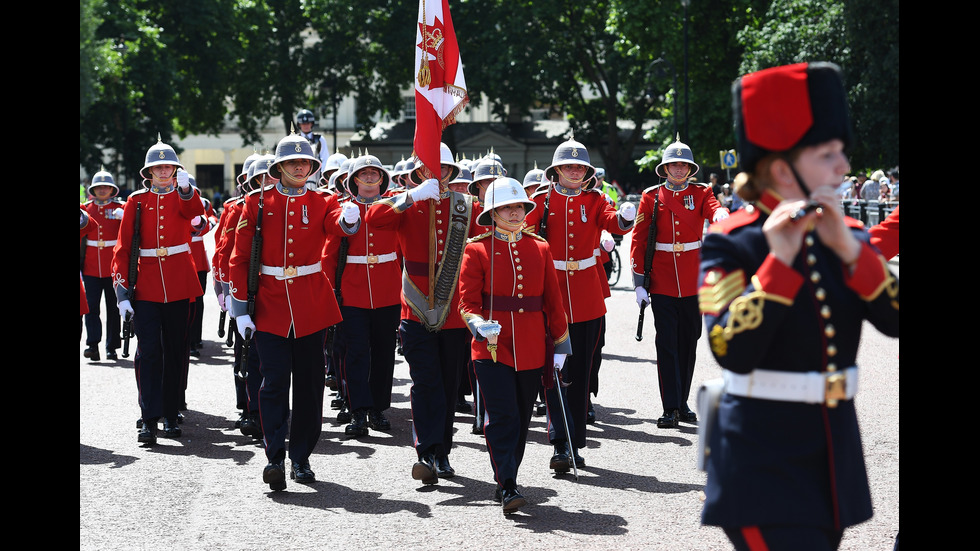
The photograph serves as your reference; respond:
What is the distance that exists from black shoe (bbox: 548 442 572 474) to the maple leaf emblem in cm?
245

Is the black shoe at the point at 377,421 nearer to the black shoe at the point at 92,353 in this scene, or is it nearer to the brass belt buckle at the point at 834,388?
the black shoe at the point at 92,353

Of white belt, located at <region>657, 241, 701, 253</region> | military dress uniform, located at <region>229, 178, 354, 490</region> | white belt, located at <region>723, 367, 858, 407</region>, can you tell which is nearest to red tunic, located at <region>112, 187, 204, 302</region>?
military dress uniform, located at <region>229, 178, 354, 490</region>

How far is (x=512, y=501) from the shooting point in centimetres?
685

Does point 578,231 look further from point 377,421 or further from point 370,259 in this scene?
point 377,421

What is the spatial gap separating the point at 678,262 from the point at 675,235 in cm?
23

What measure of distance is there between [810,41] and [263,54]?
91.5ft

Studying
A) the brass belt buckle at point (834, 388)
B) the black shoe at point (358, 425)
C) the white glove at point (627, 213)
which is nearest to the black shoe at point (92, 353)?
the black shoe at point (358, 425)

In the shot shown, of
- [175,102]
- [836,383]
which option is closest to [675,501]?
[836,383]

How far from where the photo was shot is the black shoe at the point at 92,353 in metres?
13.9

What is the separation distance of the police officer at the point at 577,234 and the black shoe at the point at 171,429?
3.00 meters

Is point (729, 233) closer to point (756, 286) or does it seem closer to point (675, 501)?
point (756, 286)

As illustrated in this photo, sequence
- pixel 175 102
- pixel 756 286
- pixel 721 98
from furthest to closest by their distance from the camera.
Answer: pixel 175 102, pixel 721 98, pixel 756 286

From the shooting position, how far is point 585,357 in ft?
28.3

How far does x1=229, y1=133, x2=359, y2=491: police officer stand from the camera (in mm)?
7777
